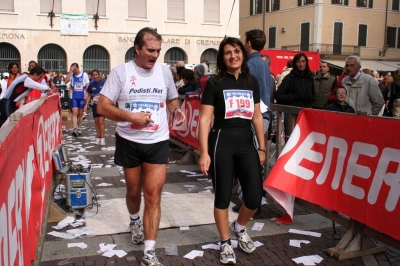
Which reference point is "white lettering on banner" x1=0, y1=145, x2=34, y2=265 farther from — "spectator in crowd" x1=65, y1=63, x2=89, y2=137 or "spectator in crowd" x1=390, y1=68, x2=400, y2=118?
"spectator in crowd" x1=65, y1=63, x2=89, y2=137

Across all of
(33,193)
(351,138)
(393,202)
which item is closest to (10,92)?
(33,193)

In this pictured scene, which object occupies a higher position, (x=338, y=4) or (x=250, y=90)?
(x=338, y=4)

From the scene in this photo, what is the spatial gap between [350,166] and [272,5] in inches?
1899

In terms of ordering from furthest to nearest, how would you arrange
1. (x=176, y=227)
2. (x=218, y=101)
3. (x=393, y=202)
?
(x=176, y=227)
(x=218, y=101)
(x=393, y=202)

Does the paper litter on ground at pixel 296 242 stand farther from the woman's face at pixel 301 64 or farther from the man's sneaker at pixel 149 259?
the woman's face at pixel 301 64

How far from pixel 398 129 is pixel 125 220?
3172 mm

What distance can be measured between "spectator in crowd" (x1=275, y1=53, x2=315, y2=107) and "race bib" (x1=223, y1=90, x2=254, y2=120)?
274cm

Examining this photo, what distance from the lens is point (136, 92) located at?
164 inches

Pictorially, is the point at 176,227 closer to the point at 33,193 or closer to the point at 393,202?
the point at 33,193

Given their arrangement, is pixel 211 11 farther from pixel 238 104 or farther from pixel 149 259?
pixel 149 259

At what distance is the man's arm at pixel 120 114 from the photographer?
3947mm

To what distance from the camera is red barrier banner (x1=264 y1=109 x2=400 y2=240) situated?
393cm

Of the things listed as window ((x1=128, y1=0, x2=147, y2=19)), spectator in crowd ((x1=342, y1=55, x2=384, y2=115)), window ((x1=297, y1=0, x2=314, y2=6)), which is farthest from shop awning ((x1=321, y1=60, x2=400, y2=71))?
spectator in crowd ((x1=342, y1=55, x2=384, y2=115))

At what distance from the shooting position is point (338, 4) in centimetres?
4628
